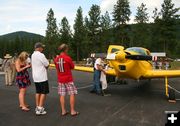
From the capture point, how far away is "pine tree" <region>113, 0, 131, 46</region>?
70.1m

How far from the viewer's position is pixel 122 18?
70062 mm

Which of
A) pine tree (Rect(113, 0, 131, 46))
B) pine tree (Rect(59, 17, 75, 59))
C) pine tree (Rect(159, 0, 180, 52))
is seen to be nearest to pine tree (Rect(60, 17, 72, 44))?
pine tree (Rect(59, 17, 75, 59))

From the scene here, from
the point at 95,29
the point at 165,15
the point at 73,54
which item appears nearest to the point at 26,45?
the point at 73,54

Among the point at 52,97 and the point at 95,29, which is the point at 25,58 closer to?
the point at 52,97

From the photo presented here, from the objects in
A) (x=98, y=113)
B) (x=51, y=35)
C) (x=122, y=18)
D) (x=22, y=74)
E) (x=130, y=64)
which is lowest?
(x=98, y=113)

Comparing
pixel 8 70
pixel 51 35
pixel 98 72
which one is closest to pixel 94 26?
pixel 51 35

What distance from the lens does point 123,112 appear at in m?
7.79

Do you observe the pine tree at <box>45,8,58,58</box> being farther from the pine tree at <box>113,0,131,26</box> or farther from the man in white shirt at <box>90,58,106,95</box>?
the man in white shirt at <box>90,58,106,95</box>

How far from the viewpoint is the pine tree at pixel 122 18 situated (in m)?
70.1

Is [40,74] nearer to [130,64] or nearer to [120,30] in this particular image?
[130,64]

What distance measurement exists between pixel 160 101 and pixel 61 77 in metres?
4.23

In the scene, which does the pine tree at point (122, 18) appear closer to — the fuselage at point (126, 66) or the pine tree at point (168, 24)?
the pine tree at point (168, 24)

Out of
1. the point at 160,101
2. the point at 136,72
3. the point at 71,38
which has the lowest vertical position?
the point at 160,101

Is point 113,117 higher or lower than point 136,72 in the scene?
lower
